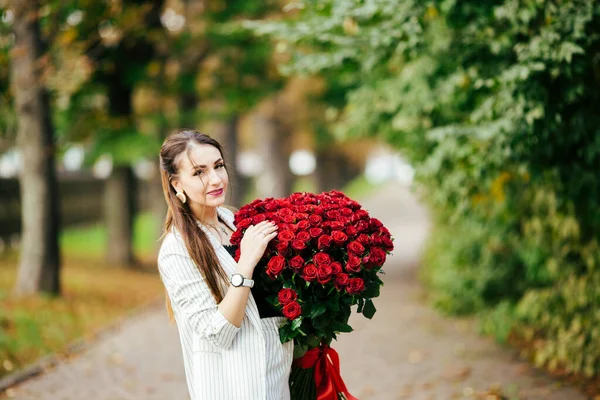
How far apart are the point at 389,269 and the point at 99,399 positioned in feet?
31.0

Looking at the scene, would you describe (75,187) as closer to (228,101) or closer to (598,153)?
(228,101)

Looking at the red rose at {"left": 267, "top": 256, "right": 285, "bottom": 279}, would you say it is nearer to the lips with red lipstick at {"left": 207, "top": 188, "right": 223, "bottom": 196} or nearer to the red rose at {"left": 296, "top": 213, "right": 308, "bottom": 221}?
the red rose at {"left": 296, "top": 213, "right": 308, "bottom": 221}

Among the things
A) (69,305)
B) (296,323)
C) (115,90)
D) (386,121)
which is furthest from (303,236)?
(115,90)

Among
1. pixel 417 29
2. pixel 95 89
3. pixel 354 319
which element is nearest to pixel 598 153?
pixel 417 29

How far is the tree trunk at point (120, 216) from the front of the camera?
43.6 ft

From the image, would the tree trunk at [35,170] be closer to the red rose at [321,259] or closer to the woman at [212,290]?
the woman at [212,290]

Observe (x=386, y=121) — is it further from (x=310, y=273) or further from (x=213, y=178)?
(x=310, y=273)

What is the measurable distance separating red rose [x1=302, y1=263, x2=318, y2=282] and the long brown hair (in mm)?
345

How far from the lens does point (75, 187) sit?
2261 centimetres

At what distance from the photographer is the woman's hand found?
2631 mm

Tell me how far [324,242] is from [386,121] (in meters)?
5.51

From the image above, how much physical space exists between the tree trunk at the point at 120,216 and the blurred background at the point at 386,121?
0.04 meters

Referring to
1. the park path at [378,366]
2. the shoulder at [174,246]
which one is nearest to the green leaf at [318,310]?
the shoulder at [174,246]

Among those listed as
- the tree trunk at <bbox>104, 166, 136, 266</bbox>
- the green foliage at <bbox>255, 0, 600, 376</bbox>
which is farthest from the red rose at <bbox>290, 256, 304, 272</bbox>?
the tree trunk at <bbox>104, 166, 136, 266</bbox>
